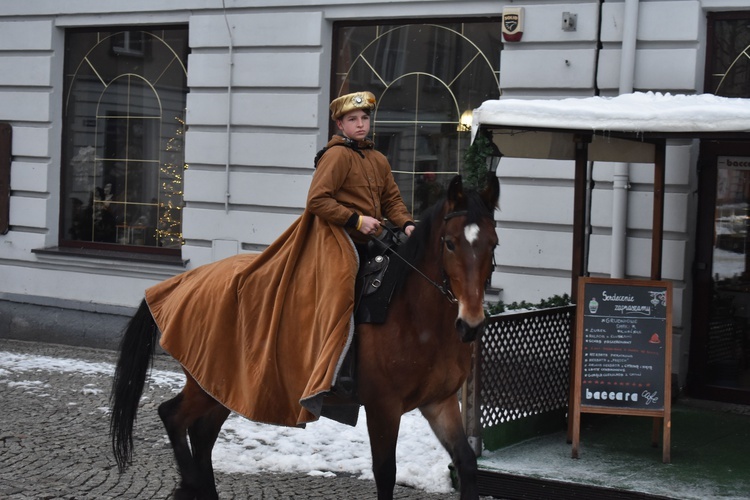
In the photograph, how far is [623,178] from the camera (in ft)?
29.5

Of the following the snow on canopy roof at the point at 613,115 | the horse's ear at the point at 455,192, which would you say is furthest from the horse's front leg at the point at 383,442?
the snow on canopy roof at the point at 613,115

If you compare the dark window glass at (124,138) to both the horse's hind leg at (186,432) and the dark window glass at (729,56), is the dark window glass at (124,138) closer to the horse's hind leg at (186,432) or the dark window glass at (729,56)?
the dark window glass at (729,56)

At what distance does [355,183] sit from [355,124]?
1.01 feet

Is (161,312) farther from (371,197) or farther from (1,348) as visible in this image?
(1,348)

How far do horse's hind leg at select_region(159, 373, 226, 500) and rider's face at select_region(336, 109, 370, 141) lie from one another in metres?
1.57

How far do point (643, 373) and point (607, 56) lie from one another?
10.3 ft

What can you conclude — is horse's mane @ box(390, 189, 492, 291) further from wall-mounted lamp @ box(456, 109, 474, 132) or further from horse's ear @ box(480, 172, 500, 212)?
wall-mounted lamp @ box(456, 109, 474, 132)

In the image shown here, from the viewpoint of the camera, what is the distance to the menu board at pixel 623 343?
713 cm

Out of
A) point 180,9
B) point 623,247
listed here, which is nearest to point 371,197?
point 623,247

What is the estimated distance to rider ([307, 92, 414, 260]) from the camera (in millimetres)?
5465

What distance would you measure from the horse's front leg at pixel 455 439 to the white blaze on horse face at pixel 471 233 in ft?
2.89

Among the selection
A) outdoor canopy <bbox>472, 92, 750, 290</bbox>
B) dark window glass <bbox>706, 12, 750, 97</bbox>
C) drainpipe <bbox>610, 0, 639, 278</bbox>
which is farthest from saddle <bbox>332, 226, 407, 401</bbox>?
dark window glass <bbox>706, 12, 750, 97</bbox>

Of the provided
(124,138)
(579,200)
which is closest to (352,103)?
(579,200)

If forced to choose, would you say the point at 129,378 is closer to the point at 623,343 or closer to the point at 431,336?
the point at 431,336
